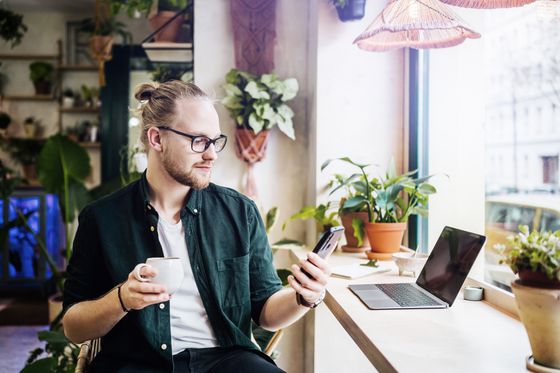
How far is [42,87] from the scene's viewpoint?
535cm

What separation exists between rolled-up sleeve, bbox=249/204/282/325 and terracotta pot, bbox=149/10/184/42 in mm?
1650

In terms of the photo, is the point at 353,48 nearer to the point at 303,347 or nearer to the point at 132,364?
the point at 303,347

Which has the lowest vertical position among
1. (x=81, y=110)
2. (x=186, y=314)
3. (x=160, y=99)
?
(x=186, y=314)

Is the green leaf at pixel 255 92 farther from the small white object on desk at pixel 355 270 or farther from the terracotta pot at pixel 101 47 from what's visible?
the terracotta pot at pixel 101 47

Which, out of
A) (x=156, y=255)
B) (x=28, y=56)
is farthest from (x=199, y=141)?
(x=28, y=56)

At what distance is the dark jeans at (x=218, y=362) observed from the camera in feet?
4.77

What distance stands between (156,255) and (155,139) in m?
0.36

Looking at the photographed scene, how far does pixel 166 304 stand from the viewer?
1.48 m

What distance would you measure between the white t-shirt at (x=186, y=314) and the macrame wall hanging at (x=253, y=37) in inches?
47.1

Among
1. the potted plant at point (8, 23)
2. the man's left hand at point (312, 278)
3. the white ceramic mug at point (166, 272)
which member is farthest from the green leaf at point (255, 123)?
the potted plant at point (8, 23)

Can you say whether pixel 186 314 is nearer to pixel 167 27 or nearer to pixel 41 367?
pixel 41 367

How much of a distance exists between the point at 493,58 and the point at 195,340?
1542 millimetres

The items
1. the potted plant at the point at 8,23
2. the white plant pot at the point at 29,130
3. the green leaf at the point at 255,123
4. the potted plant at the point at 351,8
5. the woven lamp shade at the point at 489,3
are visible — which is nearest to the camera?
the woven lamp shade at the point at 489,3

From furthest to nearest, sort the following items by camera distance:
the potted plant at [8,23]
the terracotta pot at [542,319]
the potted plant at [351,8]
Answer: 1. the potted plant at [8,23]
2. the potted plant at [351,8]
3. the terracotta pot at [542,319]
